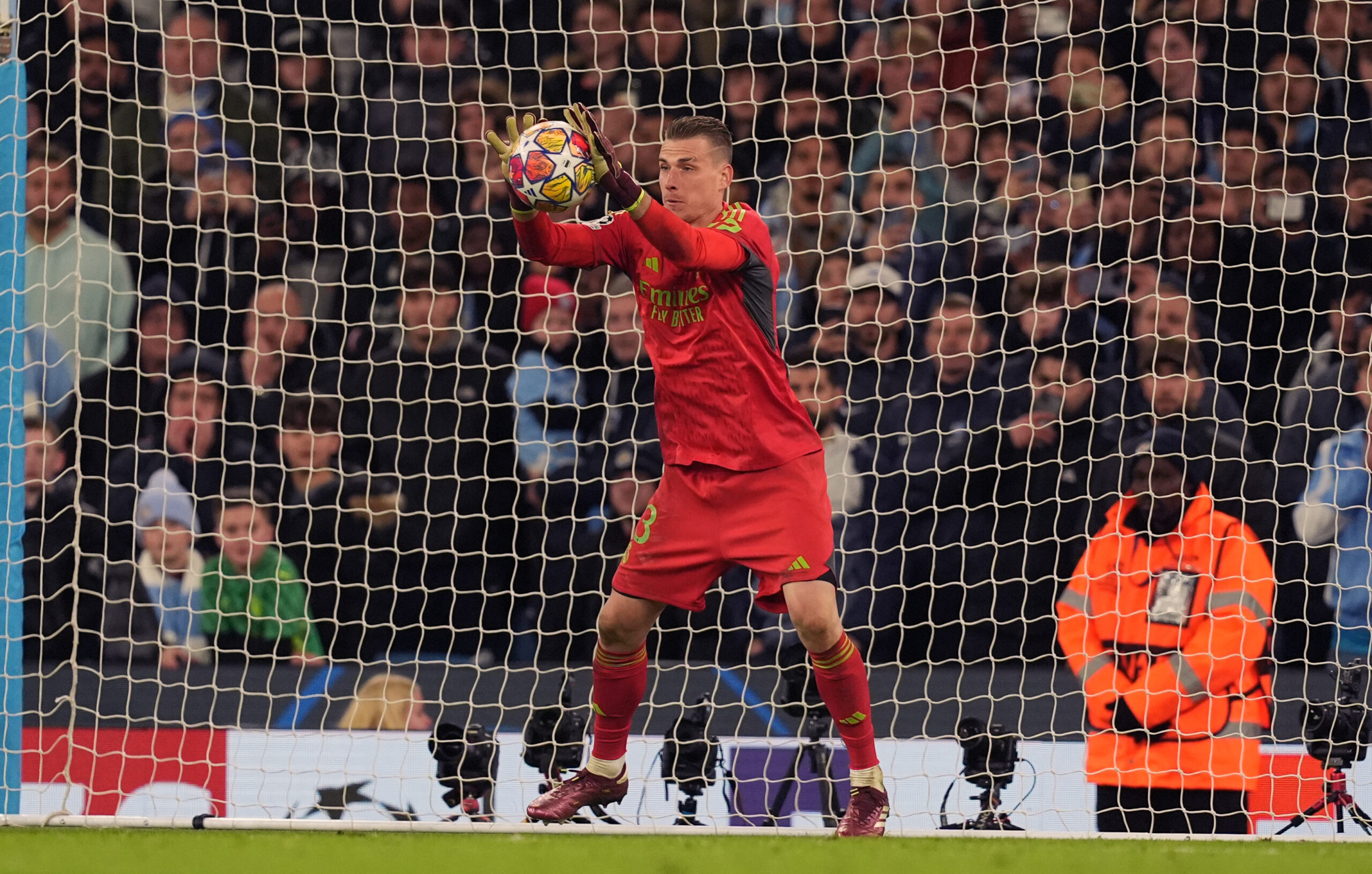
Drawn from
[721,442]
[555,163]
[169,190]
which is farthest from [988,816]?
[169,190]

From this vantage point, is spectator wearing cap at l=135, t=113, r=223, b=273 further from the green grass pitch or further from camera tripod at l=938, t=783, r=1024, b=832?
camera tripod at l=938, t=783, r=1024, b=832

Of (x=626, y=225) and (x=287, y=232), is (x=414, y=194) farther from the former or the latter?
(x=626, y=225)

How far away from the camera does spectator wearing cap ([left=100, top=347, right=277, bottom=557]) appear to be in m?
5.14

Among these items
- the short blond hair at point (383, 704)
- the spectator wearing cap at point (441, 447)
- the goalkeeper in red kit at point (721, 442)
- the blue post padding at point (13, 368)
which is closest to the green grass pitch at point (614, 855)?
the goalkeeper in red kit at point (721, 442)

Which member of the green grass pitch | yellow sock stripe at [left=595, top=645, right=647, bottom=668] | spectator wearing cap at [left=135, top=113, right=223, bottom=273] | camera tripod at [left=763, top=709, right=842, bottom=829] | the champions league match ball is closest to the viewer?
the champions league match ball

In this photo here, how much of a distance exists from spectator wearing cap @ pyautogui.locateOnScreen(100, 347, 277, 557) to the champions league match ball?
2.36 meters

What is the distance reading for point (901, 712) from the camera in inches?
180

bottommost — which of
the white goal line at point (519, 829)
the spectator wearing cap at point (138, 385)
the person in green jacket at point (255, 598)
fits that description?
the white goal line at point (519, 829)

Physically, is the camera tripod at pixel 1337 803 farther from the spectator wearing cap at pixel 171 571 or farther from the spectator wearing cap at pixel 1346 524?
the spectator wearing cap at pixel 171 571

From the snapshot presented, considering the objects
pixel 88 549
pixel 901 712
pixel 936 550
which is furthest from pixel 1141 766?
pixel 88 549

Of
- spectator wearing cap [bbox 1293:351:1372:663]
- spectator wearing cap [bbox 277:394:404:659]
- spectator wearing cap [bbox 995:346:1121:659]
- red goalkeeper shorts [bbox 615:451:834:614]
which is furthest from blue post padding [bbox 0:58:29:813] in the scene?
spectator wearing cap [bbox 1293:351:1372:663]

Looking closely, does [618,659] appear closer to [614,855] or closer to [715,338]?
[614,855]

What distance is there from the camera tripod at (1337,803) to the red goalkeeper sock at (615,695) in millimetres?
1863

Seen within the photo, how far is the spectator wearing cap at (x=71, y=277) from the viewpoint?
5.09 meters
